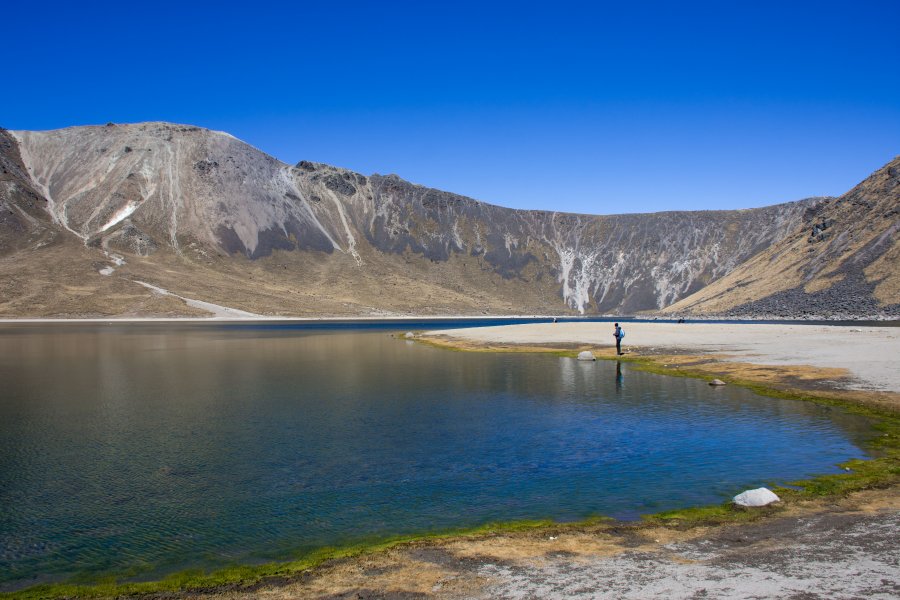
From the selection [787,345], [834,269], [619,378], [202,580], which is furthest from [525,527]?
[834,269]

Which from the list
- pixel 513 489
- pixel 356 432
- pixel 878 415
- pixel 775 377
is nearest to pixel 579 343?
pixel 775 377

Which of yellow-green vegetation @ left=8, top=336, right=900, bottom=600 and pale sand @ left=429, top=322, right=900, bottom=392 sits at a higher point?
pale sand @ left=429, top=322, right=900, bottom=392

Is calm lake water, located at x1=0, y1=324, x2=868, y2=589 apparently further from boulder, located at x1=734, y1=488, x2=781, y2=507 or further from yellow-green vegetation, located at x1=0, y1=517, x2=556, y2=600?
boulder, located at x1=734, y1=488, x2=781, y2=507

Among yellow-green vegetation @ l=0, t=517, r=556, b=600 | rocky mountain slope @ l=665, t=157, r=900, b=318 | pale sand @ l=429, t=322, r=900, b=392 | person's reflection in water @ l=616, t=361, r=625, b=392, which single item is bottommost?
yellow-green vegetation @ l=0, t=517, r=556, b=600

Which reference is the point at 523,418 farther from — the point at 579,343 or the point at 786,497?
the point at 579,343

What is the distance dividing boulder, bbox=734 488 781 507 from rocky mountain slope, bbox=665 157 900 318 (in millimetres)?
112163

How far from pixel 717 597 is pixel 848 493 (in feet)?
30.4

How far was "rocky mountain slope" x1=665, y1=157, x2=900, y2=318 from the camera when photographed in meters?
117

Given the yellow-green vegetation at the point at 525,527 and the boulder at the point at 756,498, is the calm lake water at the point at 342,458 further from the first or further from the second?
the boulder at the point at 756,498

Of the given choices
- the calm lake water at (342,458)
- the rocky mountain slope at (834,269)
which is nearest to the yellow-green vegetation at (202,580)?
the calm lake water at (342,458)

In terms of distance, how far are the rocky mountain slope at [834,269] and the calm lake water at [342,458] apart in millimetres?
97669

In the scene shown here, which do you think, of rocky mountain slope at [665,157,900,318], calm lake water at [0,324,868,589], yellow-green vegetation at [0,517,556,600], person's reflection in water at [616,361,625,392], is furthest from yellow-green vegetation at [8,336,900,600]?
rocky mountain slope at [665,157,900,318]

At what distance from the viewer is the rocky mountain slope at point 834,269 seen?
117m

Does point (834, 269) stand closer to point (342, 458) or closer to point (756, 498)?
point (756, 498)
